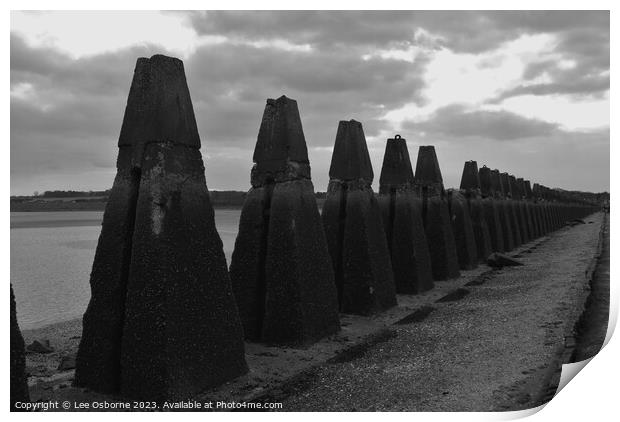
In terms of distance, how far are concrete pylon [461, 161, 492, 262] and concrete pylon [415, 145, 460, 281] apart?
4.45 metres

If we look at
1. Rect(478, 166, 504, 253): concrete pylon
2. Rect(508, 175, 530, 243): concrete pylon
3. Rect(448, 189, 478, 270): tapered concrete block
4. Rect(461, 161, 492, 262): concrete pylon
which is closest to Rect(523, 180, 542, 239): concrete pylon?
Rect(508, 175, 530, 243): concrete pylon

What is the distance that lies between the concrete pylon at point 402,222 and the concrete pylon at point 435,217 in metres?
1.65

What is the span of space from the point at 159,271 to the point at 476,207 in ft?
55.6

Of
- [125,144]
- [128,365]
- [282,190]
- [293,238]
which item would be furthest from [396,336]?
[125,144]

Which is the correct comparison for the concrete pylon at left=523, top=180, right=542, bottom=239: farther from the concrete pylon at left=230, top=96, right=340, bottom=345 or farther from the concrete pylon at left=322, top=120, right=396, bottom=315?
the concrete pylon at left=230, top=96, right=340, bottom=345

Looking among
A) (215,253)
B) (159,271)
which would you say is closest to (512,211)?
(215,253)

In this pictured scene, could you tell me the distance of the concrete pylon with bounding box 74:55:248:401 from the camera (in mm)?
5566

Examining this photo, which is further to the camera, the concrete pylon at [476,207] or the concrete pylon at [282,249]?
→ the concrete pylon at [476,207]

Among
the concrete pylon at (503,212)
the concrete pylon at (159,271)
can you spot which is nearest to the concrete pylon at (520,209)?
the concrete pylon at (503,212)

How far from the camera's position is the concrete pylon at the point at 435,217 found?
14789mm

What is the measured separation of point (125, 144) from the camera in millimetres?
6199

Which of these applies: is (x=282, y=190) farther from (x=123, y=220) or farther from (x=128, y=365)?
(x=128, y=365)

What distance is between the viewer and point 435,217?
598 inches

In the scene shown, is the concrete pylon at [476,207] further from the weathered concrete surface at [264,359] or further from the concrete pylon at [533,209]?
the concrete pylon at [533,209]
